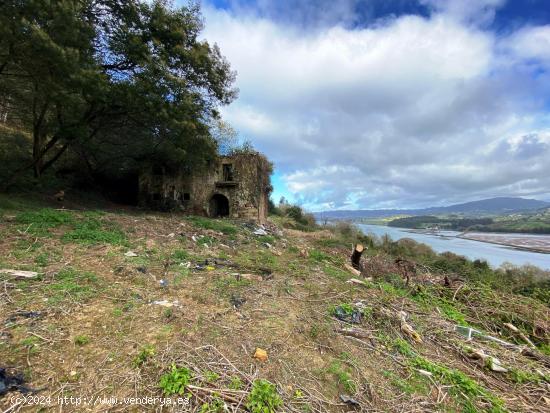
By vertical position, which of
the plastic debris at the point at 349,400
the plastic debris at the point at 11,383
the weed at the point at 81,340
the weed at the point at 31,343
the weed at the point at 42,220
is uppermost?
the weed at the point at 42,220

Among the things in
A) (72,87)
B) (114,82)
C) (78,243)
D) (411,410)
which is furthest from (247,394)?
(114,82)

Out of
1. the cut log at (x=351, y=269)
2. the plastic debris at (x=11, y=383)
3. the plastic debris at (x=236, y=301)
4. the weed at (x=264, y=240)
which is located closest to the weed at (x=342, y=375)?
the plastic debris at (x=236, y=301)

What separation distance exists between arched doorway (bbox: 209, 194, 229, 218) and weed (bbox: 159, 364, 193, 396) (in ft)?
41.8

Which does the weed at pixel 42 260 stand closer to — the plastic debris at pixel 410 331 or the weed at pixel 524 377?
the plastic debris at pixel 410 331

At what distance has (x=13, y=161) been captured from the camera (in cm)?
1064

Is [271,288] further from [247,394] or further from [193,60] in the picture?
[193,60]

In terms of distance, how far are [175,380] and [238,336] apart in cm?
95

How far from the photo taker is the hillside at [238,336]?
7.19 ft

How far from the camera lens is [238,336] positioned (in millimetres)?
3016

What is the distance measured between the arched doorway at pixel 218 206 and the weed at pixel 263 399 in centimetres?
1300

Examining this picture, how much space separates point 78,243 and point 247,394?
5226 millimetres

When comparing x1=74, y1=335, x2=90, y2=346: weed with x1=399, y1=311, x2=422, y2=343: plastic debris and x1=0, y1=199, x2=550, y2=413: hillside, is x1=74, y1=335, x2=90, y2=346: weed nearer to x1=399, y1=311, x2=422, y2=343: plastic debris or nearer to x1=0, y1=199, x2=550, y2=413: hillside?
x1=0, y1=199, x2=550, y2=413: hillside

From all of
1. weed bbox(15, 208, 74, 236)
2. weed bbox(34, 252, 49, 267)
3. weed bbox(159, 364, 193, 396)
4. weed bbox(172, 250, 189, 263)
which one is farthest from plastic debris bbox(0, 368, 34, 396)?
weed bbox(15, 208, 74, 236)

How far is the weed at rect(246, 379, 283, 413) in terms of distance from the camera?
202cm
